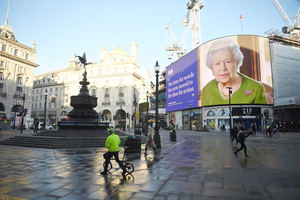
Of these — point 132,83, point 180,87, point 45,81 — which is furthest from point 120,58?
point 45,81

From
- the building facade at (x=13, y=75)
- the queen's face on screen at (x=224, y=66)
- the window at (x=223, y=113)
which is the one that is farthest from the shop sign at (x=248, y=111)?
the building facade at (x=13, y=75)

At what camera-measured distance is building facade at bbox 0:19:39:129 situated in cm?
4700

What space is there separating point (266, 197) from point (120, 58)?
243ft

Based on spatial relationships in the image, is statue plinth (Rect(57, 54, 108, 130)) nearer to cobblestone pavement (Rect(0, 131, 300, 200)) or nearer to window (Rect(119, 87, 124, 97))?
cobblestone pavement (Rect(0, 131, 300, 200))

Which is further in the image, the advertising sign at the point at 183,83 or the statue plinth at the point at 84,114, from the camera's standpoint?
the advertising sign at the point at 183,83

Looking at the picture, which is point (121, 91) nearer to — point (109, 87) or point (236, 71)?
point (109, 87)

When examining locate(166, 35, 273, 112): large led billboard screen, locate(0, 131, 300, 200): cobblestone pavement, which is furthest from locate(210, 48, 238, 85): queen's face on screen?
locate(0, 131, 300, 200): cobblestone pavement

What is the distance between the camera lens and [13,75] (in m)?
49.6

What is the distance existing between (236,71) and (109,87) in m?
43.7

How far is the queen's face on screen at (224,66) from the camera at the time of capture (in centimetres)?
4325

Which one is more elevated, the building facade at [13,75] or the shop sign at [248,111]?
the building facade at [13,75]

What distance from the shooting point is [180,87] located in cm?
5644

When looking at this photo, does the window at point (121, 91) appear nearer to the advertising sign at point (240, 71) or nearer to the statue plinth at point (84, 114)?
the advertising sign at point (240, 71)

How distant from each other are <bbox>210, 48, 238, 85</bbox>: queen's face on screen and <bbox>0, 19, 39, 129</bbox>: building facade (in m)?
46.9
